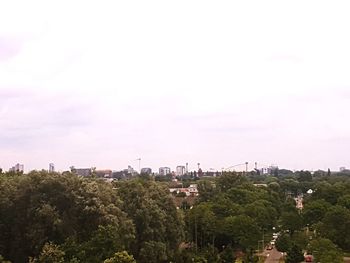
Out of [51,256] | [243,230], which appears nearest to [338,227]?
[243,230]

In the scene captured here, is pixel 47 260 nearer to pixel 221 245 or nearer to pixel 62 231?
pixel 62 231

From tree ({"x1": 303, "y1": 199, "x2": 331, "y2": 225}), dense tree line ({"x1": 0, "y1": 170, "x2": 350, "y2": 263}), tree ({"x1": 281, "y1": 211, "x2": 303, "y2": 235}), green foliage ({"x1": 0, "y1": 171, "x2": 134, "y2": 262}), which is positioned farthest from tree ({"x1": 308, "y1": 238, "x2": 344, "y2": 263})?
green foliage ({"x1": 0, "y1": 171, "x2": 134, "y2": 262})

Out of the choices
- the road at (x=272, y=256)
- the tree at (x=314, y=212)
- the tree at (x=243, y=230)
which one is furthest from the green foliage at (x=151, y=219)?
the tree at (x=314, y=212)

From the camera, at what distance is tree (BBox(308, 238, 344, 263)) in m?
35.2

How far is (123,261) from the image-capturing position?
23141mm

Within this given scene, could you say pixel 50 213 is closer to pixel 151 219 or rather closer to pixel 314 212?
pixel 151 219

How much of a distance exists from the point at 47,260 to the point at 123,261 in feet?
11.2

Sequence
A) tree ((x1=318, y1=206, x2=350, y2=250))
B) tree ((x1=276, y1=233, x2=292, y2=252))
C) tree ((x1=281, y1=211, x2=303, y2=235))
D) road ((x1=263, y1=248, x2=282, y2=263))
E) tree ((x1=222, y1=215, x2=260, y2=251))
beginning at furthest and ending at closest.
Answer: tree ((x1=281, y1=211, x2=303, y2=235)) < road ((x1=263, y1=248, x2=282, y2=263)) < tree ((x1=222, y1=215, x2=260, y2=251)) < tree ((x1=276, y1=233, x2=292, y2=252)) < tree ((x1=318, y1=206, x2=350, y2=250))

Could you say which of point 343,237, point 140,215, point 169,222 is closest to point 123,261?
point 140,215

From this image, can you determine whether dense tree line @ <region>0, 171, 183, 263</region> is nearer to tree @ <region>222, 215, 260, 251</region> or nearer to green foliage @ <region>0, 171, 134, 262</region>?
green foliage @ <region>0, 171, 134, 262</region>

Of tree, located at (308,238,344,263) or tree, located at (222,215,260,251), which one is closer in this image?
tree, located at (308,238,344,263)

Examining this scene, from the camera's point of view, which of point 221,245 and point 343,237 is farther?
point 221,245

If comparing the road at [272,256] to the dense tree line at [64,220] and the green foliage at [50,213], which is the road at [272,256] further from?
the green foliage at [50,213]

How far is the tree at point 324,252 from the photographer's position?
116 ft
